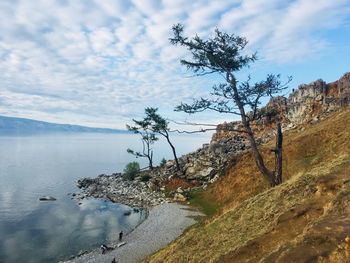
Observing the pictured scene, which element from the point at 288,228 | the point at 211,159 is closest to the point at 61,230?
the point at 211,159

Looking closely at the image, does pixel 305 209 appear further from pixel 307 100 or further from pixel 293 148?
pixel 307 100

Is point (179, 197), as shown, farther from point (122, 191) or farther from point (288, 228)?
point (288, 228)

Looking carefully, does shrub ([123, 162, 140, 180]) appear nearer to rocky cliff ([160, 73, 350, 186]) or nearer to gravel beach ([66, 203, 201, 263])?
rocky cliff ([160, 73, 350, 186])

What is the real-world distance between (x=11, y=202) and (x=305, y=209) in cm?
6454

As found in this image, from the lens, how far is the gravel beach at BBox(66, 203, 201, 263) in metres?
31.6

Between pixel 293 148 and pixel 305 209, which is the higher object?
pixel 293 148

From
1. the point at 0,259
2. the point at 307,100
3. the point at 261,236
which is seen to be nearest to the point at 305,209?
the point at 261,236

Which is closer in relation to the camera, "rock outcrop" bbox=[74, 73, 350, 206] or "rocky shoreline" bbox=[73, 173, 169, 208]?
"rocky shoreline" bbox=[73, 173, 169, 208]

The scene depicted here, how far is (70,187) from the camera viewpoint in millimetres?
83938

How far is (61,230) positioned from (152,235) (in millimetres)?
15760

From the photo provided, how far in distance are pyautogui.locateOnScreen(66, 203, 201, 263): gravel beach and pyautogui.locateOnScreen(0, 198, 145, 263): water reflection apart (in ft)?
9.70

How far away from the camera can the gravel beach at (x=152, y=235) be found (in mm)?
31641

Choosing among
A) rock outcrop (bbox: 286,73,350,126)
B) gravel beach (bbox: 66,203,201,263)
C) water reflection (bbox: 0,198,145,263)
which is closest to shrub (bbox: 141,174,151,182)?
water reflection (bbox: 0,198,145,263)

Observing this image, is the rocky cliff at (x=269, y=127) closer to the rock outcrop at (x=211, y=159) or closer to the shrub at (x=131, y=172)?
the rock outcrop at (x=211, y=159)
